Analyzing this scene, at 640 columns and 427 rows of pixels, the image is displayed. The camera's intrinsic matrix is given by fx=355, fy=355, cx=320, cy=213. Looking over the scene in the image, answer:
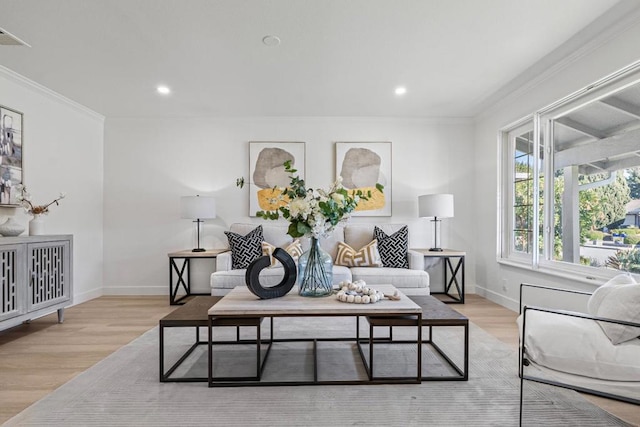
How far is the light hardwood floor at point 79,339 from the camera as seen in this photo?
2070mm

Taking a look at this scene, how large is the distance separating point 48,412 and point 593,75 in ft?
14.2

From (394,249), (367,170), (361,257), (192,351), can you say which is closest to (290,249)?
(361,257)

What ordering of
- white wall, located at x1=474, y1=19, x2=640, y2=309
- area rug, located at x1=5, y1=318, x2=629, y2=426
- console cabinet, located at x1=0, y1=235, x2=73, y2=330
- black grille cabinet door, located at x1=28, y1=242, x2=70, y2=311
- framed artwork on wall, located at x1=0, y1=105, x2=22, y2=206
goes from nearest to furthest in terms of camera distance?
area rug, located at x1=5, y1=318, x2=629, y2=426
white wall, located at x1=474, y1=19, x2=640, y2=309
console cabinet, located at x1=0, y1=235, x2=73, y2=330
black grille cabinet door, located at x1=28, y1=242, x2=70, y2=311
framed artwork on wall, located at x1=0, y1=105, x2=22, y2=206

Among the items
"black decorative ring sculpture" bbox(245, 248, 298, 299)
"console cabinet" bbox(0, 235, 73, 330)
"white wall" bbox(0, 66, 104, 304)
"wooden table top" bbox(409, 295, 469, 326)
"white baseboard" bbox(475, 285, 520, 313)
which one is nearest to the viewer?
"wooden table top" bbox(409, 295, 469, 326)

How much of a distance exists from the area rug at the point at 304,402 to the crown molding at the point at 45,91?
294 centimetres

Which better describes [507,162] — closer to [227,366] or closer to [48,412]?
[227,366]

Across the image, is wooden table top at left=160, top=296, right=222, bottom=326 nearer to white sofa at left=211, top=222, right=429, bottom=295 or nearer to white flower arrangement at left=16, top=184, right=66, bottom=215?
white sofa at left=211, top=222, right=429, bottom=295

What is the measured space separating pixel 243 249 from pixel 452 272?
2699 mm

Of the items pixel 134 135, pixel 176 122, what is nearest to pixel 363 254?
pixel 176 122

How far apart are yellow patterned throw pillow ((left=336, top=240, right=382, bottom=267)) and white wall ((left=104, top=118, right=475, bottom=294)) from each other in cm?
68

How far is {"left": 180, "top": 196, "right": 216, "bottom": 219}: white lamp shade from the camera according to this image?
441 centimetres

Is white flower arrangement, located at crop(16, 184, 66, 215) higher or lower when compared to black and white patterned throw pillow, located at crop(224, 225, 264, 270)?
higher

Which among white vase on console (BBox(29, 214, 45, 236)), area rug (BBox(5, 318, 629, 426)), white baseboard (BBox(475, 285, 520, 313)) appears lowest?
area rug (BBox(5, 318, 629, 426))

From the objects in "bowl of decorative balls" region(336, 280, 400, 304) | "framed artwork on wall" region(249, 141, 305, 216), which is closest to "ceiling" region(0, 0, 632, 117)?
"framed artwork on wall" region(249, 141, 305, 216)
